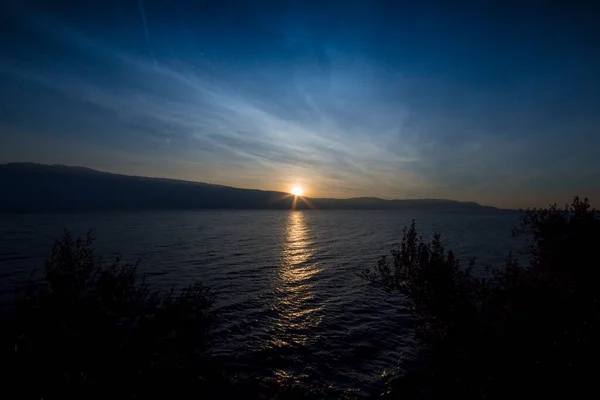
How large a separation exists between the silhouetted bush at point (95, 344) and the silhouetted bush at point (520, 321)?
1186 centimetres

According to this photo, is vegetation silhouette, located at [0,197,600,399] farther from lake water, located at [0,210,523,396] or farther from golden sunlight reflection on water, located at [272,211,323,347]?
golden sunlight reflection on water, located at [272,211,323,347]

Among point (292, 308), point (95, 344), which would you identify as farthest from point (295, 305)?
point (95, 344)

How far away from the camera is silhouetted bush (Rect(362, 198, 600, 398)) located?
10.2 m

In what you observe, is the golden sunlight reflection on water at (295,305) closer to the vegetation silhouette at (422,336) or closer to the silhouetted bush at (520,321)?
the vegetation silhouette at (422,336)

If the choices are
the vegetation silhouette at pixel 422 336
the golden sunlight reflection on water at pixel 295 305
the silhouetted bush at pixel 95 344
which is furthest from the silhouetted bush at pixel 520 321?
the silhouetted bush at pixel 95 344

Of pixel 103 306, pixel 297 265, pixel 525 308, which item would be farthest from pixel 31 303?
pixel 297 265

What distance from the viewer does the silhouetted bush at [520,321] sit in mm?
10227

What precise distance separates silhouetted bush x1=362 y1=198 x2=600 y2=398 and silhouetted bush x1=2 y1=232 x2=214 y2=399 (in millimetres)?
11857

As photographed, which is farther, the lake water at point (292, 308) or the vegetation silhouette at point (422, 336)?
the lake water at point (292, 308)

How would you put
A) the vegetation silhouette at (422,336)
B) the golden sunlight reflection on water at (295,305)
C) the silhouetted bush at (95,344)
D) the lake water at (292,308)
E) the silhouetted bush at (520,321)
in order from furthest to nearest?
the golden sunlight reflection on water at (295,305) → the lake water at (292,308) → the silhouetted bush at (520,321) → the vegetation silhouette at (422,336) → the silhouetted bush at (95,344)

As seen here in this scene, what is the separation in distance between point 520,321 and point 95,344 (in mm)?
17626

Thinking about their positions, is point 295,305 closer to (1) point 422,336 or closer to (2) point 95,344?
(1) point 422,336

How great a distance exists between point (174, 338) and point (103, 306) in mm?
4215

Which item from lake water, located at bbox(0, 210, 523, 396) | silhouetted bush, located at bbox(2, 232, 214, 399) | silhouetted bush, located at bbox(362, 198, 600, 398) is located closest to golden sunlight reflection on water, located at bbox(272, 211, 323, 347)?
lake water, located at bbox(0, 210, 523, 396)
